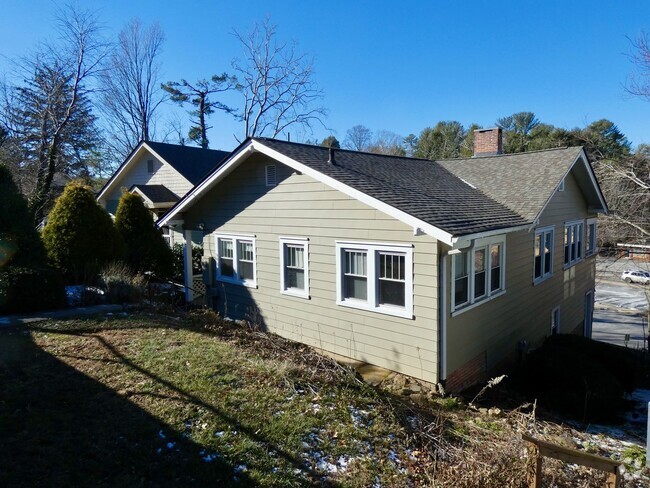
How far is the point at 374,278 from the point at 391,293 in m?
0.45

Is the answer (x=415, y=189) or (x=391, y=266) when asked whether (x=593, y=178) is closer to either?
(x=415, y=189)

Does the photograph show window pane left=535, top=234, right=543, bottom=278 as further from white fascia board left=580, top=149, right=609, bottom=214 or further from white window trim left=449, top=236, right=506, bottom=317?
white fascia board left=580, top=149, right=609, bottom=214

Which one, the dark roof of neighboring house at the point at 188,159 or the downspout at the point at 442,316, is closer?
the downspout at the point at 442,316

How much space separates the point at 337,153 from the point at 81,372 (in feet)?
24.8

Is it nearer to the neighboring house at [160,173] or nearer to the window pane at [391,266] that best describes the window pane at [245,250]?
the window pane at [391,266]

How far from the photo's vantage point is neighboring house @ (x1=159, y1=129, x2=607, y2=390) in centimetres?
802

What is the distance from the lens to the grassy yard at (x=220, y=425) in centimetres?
417

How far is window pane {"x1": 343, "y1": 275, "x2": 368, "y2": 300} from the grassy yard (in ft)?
7.03

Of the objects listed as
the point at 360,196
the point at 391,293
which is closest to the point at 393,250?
the point at 391,293

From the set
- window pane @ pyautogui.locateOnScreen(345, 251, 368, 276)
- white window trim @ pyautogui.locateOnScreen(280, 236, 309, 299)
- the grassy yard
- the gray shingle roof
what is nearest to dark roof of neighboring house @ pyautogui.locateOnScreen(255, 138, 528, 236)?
the gray shingle roof

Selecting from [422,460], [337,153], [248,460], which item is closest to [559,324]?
[337,153]

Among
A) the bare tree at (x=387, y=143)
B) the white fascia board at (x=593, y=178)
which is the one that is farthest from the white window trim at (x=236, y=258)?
the bare tree at (x=387, y=143)

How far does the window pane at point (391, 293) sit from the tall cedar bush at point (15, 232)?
7.81 m

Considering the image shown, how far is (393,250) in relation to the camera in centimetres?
824
